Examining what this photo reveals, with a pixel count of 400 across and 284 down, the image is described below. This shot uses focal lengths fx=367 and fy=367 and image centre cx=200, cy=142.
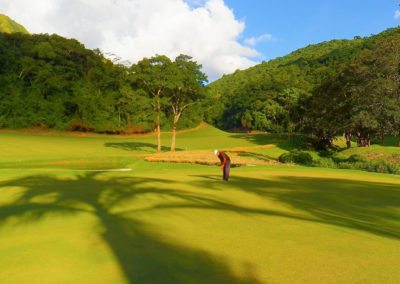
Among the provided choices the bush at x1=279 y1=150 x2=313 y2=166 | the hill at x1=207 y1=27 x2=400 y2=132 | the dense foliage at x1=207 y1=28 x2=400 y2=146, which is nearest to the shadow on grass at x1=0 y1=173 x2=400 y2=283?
the bush at x1=279 y1=150 x2=313 y2=166

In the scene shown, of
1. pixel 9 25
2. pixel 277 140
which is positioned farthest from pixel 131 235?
pixel 9 25

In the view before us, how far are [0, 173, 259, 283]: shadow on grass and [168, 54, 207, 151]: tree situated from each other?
31440mm

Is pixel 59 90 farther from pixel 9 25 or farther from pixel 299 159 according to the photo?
pixel 9 25

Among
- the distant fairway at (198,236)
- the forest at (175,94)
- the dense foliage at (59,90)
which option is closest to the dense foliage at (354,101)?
the forest at (175,94)

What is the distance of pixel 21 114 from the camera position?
66.1 meters

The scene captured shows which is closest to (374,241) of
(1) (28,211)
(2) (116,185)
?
(1) (28,211)

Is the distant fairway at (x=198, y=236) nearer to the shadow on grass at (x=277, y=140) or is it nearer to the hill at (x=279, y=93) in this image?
the shadow on grass at (x=277, y=140)

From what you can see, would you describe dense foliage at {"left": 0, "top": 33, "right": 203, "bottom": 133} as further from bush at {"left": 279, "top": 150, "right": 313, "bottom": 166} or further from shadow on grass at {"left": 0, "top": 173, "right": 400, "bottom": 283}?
shadow on grass at {"left": 0, "top": 173, "right": 400, "bottom": 283}

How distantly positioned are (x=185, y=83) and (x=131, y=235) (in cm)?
3875

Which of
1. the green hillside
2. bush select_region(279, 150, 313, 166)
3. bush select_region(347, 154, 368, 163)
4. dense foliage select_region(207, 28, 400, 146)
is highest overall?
the green hillside

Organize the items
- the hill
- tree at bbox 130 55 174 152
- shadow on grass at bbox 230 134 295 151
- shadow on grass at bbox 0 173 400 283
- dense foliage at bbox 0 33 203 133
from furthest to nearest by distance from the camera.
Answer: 1. the hill
2. dense foliage at bbox 0 33 203 133
3. shadow on grass at bbox 230 134 295 151
4. tree at bbox 130 55 174 152
5. shadow on grass at bbox 0 173 400 283

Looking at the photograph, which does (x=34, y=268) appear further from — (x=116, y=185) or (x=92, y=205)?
(x=116, y=185)

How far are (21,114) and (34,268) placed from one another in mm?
68315

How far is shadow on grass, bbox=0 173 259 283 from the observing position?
4656 mm
